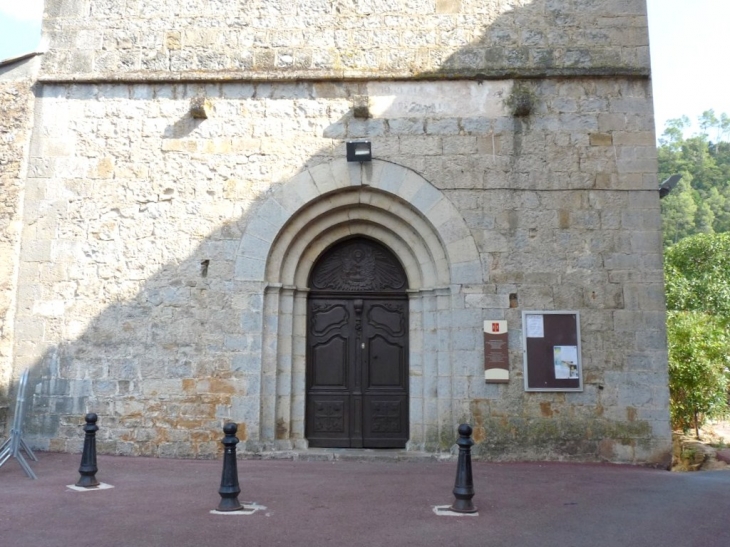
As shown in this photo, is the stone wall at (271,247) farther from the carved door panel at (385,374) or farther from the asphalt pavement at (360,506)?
the asphalt pavement at (360,506)

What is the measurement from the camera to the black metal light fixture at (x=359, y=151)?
7.27m

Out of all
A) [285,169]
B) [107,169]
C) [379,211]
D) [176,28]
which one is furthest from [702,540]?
[176,28]

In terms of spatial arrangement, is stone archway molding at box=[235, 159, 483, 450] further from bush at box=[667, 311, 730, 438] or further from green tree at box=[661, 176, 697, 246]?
green tree at box=[661, 176, 697, 246]

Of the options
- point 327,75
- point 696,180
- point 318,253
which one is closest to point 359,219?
point 318,253

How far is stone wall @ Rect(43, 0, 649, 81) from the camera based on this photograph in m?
7.58

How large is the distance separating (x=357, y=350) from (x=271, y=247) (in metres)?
1.78

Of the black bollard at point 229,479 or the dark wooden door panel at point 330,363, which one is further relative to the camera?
the dark wooden door panel at point 330,363

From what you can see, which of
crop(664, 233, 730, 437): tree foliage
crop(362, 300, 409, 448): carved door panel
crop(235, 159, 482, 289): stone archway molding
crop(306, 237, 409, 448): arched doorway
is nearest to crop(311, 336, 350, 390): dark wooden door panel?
crop(306, 237, 409, 448): arched doorway

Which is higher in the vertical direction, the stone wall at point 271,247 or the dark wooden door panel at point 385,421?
the stone wall at point 271,247

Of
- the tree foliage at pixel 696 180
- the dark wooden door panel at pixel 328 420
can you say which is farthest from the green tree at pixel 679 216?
the dark wooden door panel at pixel 328 420

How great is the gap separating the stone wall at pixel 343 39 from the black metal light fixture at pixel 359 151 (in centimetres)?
98

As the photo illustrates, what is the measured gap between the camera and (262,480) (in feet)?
18.6

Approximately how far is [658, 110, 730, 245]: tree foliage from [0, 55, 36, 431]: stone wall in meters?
37.0

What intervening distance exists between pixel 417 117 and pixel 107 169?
4100 millimetres
